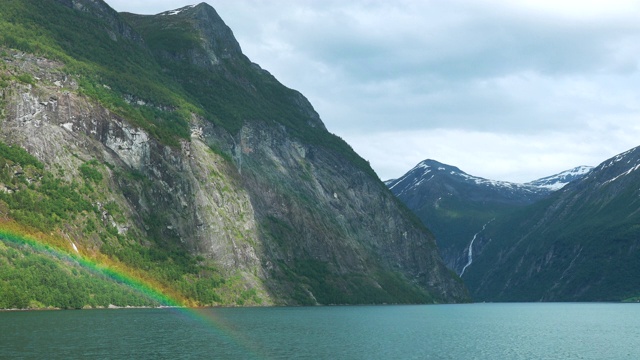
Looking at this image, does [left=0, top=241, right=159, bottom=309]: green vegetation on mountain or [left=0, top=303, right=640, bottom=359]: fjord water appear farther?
[left=0, top=241, right=159, bottom=309]: green vegetation on mountain

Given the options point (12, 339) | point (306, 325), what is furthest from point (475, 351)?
point (12, 339)

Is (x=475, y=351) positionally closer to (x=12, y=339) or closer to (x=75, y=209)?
(x=12, y=339)

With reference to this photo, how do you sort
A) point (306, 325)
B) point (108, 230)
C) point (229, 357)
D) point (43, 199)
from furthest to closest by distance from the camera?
point (108, 230)
point (43, 199)
point (306, 325)
point (229, 357)

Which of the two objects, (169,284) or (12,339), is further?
(169,284)

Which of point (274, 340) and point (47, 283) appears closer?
point (274, 340)

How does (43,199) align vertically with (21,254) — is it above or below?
Answer: above

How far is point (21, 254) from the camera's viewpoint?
140m

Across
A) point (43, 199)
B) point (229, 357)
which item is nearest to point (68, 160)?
point (43, 199)

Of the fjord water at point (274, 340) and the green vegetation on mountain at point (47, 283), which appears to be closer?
the fjord water at point (274, 340)

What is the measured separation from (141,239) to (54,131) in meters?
39.9

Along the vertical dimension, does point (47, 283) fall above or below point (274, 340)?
below

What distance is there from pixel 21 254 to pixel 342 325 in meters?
69.7

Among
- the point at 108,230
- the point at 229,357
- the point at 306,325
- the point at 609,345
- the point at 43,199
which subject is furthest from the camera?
the point at 108,230

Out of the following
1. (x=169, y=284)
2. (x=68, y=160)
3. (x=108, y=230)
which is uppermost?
(x=68, y=160)
